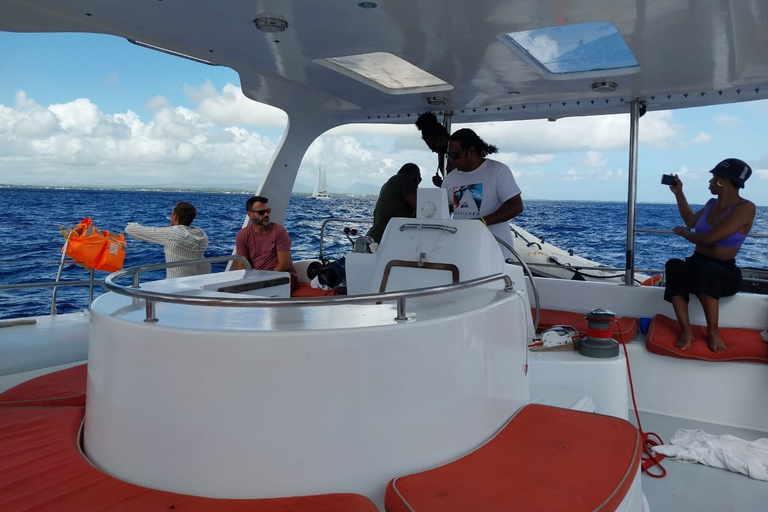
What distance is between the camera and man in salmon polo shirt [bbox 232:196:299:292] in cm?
480

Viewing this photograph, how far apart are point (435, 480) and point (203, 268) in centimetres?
311

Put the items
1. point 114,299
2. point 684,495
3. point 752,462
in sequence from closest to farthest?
point 114,299 < point 684,495 < point 752,462

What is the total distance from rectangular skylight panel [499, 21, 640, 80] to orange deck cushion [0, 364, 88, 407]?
2.74 meters

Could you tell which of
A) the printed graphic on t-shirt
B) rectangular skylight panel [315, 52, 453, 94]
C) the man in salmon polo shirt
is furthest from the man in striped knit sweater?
the printed graphic on t-shirt

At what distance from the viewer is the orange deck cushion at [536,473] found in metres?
1.61

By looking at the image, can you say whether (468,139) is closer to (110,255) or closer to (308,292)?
(308,292)

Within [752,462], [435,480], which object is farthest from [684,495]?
[435,480]

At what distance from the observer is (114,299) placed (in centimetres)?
217

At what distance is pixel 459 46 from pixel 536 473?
8.17 feet

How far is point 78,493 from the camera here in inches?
62.7

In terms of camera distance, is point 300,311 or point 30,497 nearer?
point 30,497

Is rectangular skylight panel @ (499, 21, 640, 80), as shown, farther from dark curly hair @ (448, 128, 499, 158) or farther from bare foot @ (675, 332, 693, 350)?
bare foot @ (675, 332, 693, 350)

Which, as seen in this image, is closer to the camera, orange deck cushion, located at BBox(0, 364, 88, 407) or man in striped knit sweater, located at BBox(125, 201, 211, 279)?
orange deck cushion, located at BBox(0, 364, 88, 407)

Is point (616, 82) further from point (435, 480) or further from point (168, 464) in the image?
point (168, 464)
